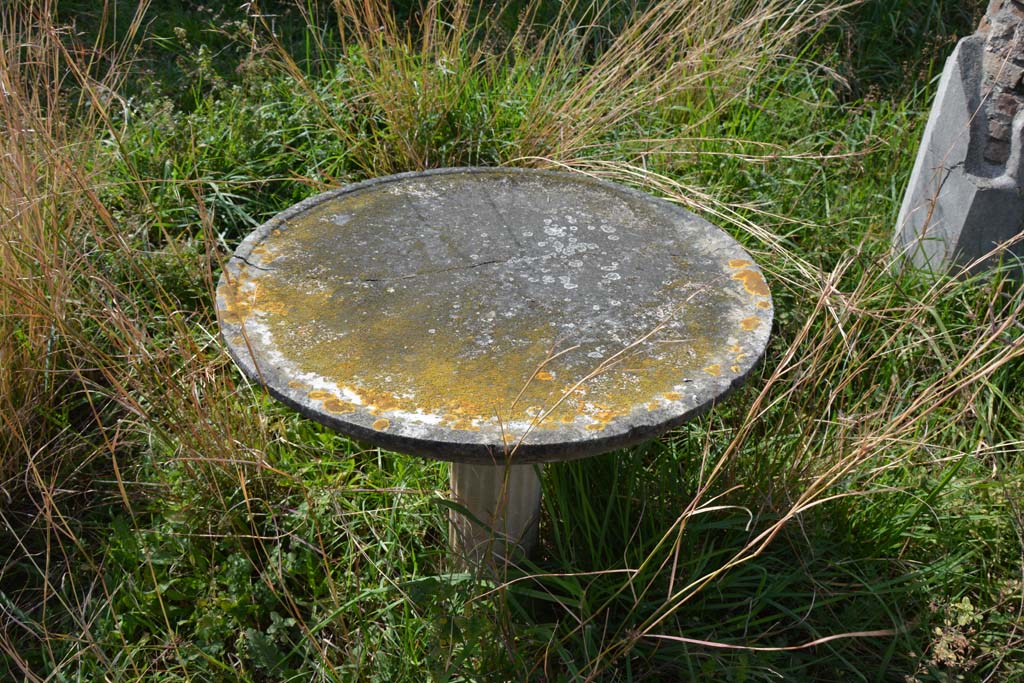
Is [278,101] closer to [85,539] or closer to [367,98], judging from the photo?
[367,98]

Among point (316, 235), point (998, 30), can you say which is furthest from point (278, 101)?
point (998, 30)

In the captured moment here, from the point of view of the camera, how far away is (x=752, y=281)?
6.14 ft

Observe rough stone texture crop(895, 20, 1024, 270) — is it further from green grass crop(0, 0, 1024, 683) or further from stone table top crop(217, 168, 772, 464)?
stone table top crop(217, 168, 772, 464)

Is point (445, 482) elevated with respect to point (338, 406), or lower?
lower

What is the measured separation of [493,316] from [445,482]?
2.53 feet

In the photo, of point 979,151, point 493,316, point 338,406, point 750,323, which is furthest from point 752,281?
point 979,151

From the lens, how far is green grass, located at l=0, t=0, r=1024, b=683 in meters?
1.99

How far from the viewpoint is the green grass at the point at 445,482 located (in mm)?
1991

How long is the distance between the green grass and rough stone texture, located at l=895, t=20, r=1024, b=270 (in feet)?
0.57

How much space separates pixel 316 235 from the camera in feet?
6.58

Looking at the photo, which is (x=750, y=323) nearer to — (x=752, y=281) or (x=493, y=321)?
(x=752, y=281)

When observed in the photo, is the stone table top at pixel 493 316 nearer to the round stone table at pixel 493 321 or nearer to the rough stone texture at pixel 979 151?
the round stone table at pixel 493 321

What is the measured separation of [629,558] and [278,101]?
241cm

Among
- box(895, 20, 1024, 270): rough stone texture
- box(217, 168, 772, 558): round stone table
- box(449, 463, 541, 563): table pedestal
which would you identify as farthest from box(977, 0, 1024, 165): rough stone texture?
box(449, 463, 541, 563): table pedestal
